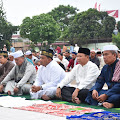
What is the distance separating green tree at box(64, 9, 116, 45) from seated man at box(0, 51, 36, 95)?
130 ft

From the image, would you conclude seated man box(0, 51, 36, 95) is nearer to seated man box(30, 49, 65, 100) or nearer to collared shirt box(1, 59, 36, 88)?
collared shirt box(1, 59, 36, 88)

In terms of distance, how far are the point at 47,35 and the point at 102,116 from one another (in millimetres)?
47733

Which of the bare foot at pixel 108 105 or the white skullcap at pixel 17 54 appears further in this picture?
the white skullcap at pixel 17 54

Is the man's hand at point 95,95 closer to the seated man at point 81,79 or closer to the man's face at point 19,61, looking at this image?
the seated man at point 81,79

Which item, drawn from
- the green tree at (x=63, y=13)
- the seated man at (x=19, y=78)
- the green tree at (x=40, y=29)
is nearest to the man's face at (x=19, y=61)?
the seated man at (x=19, y=78)

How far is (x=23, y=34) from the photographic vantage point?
54125 mm

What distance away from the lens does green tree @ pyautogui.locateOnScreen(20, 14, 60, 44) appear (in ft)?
171

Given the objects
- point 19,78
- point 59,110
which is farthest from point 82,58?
point 19,78

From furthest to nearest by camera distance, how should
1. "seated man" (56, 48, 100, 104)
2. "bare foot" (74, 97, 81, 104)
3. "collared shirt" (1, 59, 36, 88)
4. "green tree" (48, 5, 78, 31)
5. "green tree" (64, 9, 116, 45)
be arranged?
"green tree" (48, 5, 78, 31) < "green tree" (64, 9, 116, 45) < "collared shirt" (1, 59, 36, 88) < "seated man" (56, 48, 100, 104) < "bare foot" (74, 97, 81, 104)

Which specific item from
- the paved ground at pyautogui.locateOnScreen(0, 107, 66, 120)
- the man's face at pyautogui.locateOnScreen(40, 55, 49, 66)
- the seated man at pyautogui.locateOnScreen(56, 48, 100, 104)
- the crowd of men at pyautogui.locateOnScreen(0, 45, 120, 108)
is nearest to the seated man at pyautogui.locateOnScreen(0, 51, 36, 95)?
the crowd of men at pyautogui.locateOnScreen(0, 45, 120, 108)

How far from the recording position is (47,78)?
7379 millimetres

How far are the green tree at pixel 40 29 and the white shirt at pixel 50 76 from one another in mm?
43794

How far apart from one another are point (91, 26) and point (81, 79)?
42547mm

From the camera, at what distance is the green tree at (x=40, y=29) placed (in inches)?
2053
